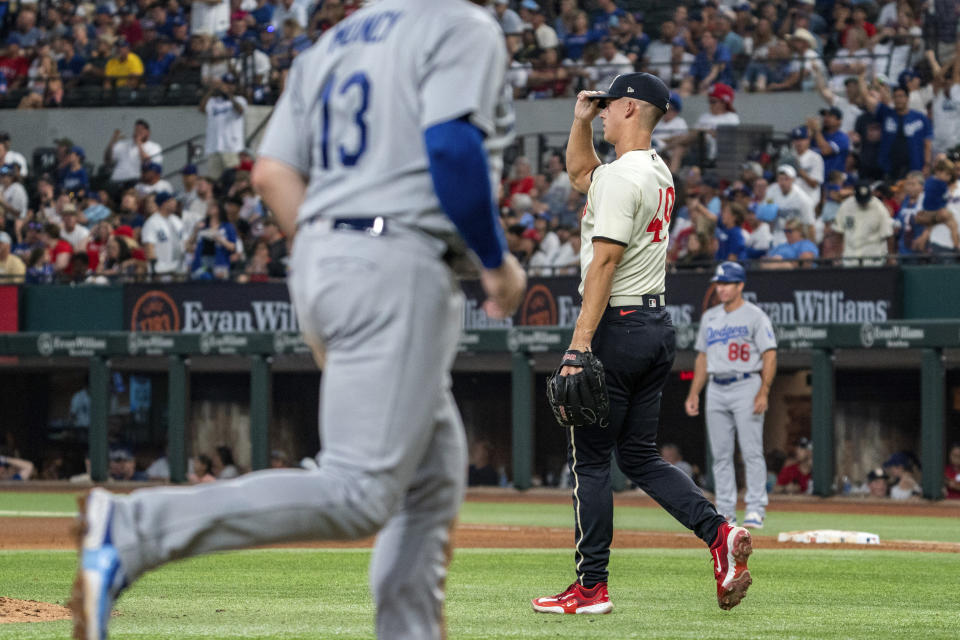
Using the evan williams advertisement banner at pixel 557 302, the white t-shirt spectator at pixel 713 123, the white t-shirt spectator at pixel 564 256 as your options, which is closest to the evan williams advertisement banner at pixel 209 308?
the evan williams advertisement banner at pixel 557 302

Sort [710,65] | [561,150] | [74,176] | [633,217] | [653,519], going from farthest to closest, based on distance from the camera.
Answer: [74,176] → [710,65] → [561,150] → [653,519] → [633,217]

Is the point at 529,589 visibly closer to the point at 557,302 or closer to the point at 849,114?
the point at 557,302

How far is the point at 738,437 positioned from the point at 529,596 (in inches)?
218

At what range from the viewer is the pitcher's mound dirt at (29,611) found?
18.3 ft

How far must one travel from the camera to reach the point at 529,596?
6480mm

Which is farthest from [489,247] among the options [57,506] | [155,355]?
[155,355]

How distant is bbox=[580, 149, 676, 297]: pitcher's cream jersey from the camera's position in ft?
19.1

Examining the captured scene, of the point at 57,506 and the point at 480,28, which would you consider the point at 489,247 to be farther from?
the point at 57,506

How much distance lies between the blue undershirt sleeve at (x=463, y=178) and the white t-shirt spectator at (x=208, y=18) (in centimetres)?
2208

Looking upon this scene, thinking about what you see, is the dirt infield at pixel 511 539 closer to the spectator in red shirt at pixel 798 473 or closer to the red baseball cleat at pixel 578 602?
the red baseball cleat at pixel 578 602

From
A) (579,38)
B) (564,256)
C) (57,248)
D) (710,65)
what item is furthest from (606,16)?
(57,248)

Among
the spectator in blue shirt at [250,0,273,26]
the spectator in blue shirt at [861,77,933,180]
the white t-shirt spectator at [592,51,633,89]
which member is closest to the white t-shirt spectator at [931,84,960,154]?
the spectator in blue shirt at [861,77,933,180]

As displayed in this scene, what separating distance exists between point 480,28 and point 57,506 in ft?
41.8

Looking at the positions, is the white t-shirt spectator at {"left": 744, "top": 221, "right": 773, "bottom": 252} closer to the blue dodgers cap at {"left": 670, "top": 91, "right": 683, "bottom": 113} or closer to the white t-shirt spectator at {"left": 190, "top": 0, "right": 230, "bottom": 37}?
the blue dodgers cap at {"left": 670, "top": 91, "right": 683, "bottom": 113}
